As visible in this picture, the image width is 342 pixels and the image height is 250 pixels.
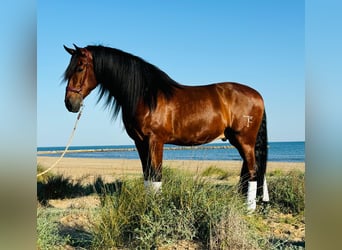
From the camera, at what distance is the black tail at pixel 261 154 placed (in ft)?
13.5

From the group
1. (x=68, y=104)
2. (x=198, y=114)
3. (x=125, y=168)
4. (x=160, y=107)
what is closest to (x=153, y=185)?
(x=160, y=107)

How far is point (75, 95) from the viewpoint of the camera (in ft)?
11.3

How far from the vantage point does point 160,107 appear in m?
3.71

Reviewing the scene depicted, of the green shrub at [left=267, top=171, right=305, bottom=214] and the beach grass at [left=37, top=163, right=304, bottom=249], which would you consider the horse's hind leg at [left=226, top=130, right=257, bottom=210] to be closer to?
the green shrub at [left=267, top=171, right=305, bottom=214]

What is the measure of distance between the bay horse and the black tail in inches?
0.5

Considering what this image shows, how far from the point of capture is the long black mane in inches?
141

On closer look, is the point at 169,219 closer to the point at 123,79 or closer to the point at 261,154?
the point at 123,79

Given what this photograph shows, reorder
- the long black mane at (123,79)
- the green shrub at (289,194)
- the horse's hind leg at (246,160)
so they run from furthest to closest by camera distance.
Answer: the green shrub at (289,194) < the horse's hind leg at (246,160) < the long black mane at (123,79)

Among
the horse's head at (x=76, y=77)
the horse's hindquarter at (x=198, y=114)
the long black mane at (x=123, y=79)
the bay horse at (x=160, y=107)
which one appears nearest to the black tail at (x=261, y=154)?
the bay horse at (x=160, y=107)

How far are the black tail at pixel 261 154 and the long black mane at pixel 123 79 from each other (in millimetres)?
1448

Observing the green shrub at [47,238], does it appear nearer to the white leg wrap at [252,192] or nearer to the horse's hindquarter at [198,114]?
the horse's hindquarter at [198,114]

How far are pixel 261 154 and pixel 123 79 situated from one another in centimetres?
188

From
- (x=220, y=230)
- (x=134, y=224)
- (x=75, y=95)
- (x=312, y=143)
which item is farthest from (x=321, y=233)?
(x=75, y=95)

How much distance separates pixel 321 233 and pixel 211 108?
3.05 metres
